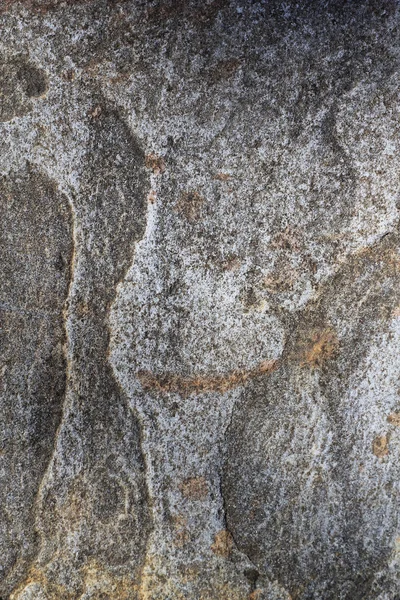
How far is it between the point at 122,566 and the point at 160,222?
0.56 meters

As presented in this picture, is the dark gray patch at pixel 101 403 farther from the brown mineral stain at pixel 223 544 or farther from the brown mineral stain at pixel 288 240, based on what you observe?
the brown mineral stain at pixel 288 240

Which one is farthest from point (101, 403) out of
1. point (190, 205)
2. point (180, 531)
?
point (190, 205)

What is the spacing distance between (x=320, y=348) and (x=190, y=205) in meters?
0.31

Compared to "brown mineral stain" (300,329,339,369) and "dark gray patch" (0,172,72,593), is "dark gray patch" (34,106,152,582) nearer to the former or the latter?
"dark gray patch" (0,172,72,593)

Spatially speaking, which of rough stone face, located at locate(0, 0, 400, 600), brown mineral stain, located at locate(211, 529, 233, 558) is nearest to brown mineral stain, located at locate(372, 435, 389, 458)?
rough stone face, located at locate(0, 0, 400, 600)

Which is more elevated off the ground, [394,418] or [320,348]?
[320,348]

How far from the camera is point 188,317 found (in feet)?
2.99

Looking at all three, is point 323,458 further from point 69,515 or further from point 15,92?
point 15,92

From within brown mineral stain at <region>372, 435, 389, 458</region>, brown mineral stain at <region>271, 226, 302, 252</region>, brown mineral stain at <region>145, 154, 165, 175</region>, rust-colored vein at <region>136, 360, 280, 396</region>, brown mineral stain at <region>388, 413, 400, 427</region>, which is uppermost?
brown mineral stain at <region>145, 154, 165, 175</region>

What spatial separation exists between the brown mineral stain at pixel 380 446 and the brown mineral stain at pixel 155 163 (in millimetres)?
549

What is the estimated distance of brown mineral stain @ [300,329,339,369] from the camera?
2.98 feet

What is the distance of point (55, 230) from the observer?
911mm

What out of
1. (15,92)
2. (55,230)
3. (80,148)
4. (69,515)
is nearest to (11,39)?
(15,92)

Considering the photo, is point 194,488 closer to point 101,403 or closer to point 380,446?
point 101,403
